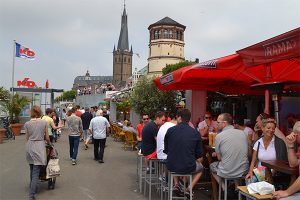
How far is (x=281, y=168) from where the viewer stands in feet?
14.6

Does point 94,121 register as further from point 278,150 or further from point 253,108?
point 278,150

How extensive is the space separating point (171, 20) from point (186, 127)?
10272cm

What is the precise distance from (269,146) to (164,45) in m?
98.0

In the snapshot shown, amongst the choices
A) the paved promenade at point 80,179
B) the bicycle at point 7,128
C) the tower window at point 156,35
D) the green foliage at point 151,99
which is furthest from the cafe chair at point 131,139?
the tower window at point 156,35

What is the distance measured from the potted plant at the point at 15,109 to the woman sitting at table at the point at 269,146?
687 inches

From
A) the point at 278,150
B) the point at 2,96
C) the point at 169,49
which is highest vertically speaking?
the point at 169,49

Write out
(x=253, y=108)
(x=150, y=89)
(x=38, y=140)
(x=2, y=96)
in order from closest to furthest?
(x=38, y=140) → (x=253, y=108) → (x=150, y=89) → (x=2, y=96)

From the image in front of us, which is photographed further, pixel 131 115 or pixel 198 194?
pixel 131 115

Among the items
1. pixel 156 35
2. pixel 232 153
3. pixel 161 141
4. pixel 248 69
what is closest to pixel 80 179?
pixel 161 141

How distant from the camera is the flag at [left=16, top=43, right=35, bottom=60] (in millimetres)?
27344

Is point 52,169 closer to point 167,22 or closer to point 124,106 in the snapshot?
point 124,106

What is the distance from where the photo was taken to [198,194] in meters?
7.54

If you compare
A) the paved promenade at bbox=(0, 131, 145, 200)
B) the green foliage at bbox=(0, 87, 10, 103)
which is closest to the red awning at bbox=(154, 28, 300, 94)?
the paved promenade at bbox=(0, 131, 145, 200)

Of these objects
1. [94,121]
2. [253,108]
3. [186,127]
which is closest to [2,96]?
[94,121]
